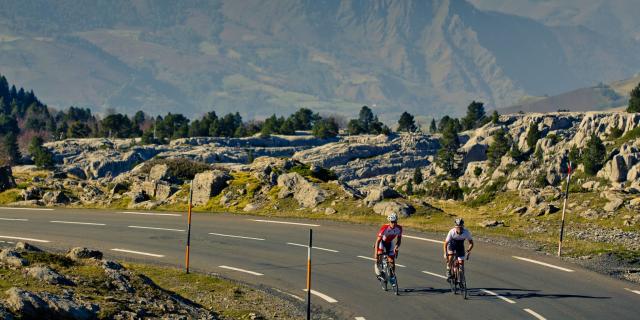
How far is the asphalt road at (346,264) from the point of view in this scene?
21047 millimetres

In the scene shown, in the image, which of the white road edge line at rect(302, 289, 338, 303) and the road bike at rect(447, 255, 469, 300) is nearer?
the white road edge line at rect(302, 289, 338, 303)

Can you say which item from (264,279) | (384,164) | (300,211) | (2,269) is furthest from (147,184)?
(384,164)

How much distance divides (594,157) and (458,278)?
280 ft

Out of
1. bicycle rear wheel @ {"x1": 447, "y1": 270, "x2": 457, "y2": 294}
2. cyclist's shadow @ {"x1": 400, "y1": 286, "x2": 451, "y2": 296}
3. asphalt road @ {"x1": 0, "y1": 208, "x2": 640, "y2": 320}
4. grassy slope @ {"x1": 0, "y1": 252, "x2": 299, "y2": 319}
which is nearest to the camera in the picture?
grassy slope @ {"x1": 0, "y1": 252, "x2": 299, "y2": 319}

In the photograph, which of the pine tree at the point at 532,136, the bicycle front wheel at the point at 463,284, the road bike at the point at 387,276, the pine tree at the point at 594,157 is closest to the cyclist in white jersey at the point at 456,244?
the bicycle front wheel at the point at 463,284

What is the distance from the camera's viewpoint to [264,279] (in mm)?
24859

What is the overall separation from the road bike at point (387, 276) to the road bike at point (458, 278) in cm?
181

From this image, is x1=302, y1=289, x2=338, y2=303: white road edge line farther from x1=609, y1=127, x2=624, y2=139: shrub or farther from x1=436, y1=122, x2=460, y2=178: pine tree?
x1=436, y1=122, x2=460, y2=178: pine tree

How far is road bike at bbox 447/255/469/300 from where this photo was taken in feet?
71.8

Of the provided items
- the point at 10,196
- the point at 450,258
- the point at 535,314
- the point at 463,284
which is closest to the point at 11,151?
the point at 10,196

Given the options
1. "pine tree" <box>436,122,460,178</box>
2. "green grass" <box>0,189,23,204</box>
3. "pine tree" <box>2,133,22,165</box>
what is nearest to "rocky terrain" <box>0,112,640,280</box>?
"green grass" <box>0,189,23,204</box>

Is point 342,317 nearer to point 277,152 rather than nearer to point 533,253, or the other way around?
point 533,253

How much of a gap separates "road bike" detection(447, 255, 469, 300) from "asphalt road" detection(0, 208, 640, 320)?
14.8 inches

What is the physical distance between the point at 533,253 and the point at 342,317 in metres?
13.1
